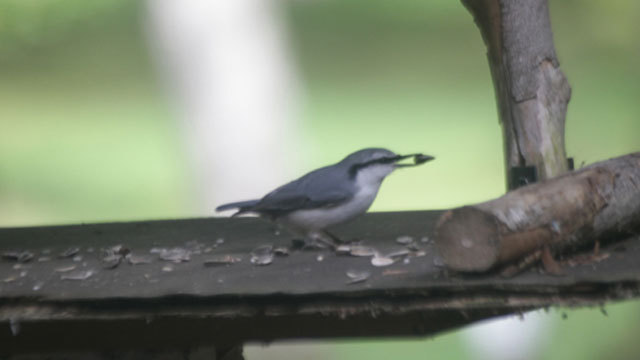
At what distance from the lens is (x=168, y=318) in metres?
2.15

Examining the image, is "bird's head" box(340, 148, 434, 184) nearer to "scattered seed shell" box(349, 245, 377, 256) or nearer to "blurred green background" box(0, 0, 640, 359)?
"scattered seed shell" box(349, 245, 377, 256)

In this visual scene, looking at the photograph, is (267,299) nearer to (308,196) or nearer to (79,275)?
(79,275)

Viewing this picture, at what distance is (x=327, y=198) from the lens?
2.91 meters

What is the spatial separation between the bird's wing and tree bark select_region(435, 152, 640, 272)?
2.55 feet

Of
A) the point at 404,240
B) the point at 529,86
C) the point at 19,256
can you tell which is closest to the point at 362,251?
the point at 404,240

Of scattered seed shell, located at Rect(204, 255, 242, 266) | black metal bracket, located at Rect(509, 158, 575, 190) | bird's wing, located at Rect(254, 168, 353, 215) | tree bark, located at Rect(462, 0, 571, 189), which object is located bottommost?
scattered seed shell, located at Rect(204, 255, 242, 266)

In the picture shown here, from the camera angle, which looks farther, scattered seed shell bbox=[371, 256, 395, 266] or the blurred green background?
the blurred green background

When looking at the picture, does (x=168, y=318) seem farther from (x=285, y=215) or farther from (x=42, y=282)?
(x=285, y=215)

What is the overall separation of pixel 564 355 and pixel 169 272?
12.6ft

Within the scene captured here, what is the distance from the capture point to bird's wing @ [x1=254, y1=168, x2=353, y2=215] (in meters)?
2.92

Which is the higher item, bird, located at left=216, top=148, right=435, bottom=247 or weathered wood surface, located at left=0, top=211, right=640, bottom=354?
bird, located at left=216, top=148, right=435, bottom=247

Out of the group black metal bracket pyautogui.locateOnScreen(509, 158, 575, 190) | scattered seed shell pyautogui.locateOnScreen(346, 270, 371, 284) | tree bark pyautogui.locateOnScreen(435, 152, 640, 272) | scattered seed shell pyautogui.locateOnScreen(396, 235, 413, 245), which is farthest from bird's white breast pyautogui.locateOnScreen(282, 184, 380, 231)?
tree bark pyautogui.locateOnScreen(435, 152, 640, 272)

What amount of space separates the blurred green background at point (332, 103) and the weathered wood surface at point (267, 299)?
3.57 metres

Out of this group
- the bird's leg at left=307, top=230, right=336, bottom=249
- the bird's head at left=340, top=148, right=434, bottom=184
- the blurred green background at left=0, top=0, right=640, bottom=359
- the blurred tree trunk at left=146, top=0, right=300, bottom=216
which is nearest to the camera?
the bird's leg at left=307, top=230, right=336, bottom=249
